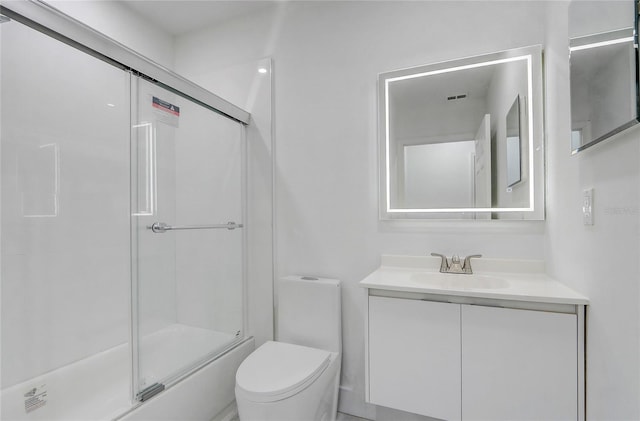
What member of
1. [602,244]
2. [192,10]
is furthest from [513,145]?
[192,10]

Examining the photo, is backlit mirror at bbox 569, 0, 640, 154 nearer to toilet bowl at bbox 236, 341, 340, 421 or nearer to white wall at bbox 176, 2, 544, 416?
white wall at bbox 176, 2, 544, 416

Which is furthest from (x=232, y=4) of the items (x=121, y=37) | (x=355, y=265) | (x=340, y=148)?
(x=355, y=265)

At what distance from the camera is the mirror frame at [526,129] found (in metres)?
1.54

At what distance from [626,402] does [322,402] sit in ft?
3.84

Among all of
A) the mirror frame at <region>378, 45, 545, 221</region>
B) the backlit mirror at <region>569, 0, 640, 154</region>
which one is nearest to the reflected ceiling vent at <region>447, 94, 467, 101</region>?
the mirror frame at <region>378, 45, 545, 221</region>

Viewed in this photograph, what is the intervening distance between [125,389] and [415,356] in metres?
1.49

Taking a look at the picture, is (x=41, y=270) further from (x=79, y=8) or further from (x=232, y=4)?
(x=232, y=4)

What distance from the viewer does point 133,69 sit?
139cm

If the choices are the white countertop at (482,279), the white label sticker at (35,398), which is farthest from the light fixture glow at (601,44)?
the white label sticker at (35,398)

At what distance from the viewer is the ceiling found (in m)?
2.11

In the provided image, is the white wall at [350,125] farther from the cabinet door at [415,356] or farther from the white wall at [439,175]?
the cabinet door at [415,356]

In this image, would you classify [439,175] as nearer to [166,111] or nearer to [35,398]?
[166,111]

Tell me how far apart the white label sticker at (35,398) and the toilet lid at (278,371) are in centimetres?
95

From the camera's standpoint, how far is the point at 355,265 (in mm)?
1878
